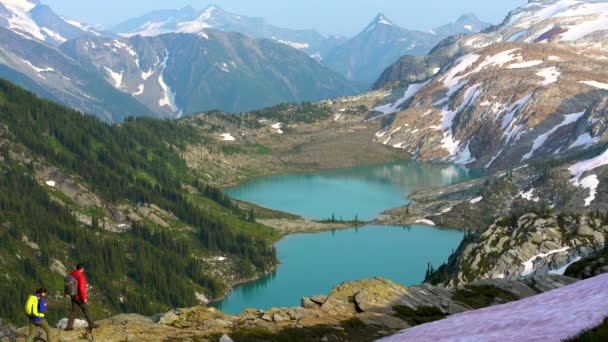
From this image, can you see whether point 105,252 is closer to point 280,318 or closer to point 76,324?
point 76,324

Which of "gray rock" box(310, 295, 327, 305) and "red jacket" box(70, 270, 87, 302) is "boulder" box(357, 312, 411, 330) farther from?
"red jacket" box(70, 270, 87, 302)

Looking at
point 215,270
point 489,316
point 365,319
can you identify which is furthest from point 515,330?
point 215,270

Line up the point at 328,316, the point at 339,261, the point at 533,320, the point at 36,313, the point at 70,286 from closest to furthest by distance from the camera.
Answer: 1. the point at 533,320
2. the point at 36,313
3. the point at 70,286
4. the point at 328,316
5. the point at 339,261

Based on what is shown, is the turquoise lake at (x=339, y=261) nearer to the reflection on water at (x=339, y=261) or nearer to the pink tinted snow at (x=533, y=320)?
the reflection on water at (x=339, y=261)

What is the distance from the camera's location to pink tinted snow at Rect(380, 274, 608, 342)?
3086 centimetres

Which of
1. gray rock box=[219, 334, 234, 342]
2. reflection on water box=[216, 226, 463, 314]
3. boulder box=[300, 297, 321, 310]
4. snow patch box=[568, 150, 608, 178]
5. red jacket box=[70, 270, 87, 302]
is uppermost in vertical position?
red jacket box=[70, 270, 87, 302]

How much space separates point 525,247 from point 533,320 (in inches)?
2790

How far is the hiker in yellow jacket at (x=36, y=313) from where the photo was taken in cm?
3519

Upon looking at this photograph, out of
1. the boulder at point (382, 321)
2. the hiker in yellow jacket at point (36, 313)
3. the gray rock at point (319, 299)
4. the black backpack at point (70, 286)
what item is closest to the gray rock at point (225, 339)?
the black backpack at point (70, 286)

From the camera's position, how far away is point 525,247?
102m

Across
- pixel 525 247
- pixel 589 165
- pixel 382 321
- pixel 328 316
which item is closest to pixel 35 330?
pixel 328 316

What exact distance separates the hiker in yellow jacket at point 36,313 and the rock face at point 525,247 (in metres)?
70.5

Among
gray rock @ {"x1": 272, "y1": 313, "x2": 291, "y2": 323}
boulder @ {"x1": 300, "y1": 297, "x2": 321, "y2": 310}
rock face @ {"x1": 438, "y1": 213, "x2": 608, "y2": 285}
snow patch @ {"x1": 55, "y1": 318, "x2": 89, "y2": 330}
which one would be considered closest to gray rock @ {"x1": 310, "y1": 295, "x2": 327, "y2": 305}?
boulder @ {"x1": 300, "y1": 297, "x2": 321, "y2": 310}

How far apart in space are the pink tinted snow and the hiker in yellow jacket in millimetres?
17947
